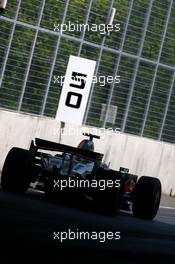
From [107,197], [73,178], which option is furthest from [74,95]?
[107,197]

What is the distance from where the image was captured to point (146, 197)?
19.6 m

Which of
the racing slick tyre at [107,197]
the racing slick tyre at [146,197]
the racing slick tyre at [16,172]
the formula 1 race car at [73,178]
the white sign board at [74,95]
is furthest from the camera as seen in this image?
the white sign board at [74,95]

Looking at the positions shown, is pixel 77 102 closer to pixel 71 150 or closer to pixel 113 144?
pixel 71 150

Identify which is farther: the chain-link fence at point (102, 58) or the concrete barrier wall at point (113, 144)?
the chain-link fence at point (102, 58)

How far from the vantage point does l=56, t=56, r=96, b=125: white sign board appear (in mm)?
20594

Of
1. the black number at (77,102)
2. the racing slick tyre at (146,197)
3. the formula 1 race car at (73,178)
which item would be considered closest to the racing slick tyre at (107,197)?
the formula 1 race car at (73,178)

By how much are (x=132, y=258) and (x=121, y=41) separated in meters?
21.2

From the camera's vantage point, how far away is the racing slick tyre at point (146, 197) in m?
19.5

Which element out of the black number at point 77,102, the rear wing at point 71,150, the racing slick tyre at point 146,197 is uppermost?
the black number at point 77,102

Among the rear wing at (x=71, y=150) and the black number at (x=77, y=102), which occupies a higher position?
the black number at (x=77, y=102)
